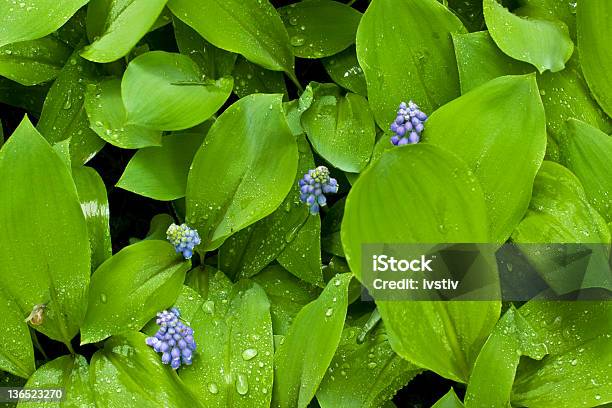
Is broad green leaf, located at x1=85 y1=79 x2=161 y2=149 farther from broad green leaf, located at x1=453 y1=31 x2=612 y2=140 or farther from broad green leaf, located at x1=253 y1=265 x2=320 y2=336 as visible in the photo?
broad green leaf, located at x1=453 y1=31 x2=612 y2=140

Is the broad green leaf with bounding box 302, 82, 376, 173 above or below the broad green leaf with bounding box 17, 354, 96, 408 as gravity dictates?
above

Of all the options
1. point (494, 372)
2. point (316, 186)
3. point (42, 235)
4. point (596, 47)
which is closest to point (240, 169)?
point (316, 186)

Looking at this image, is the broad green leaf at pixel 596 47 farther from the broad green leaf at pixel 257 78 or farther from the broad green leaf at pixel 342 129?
the broad green leaf at pixel 257 78

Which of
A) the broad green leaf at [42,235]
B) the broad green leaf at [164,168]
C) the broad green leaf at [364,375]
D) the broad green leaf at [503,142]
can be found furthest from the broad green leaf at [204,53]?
the broad green leaf at [364,375]

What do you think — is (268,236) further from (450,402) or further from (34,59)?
(34,59)

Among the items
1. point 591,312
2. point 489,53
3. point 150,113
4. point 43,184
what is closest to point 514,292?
point 591,312

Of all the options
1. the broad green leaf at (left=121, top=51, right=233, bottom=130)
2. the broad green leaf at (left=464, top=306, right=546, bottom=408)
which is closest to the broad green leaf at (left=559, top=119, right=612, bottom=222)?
the broad green leaf at (left=464, top=306, right=546, bottom=408)
